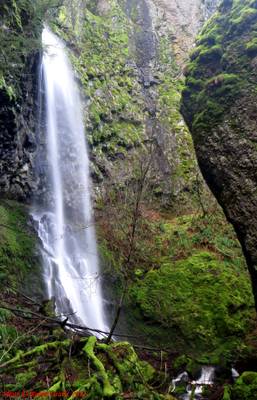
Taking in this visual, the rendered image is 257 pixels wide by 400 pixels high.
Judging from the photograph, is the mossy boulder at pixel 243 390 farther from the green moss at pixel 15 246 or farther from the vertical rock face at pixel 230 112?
the green moss at pixel 15 246

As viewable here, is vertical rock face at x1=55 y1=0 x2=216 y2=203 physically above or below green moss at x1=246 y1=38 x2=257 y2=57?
above

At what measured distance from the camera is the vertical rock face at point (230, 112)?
4.57 m

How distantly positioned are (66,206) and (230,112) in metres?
10.1

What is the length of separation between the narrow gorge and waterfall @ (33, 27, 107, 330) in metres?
0.06

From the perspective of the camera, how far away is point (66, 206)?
14250 mm

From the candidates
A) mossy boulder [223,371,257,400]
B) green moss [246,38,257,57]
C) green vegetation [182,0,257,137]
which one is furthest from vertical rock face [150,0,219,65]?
mossy boulder [223,371,257,400]

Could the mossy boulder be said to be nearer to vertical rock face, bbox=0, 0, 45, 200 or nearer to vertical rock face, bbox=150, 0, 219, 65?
vertical rock face, bbox=0, 0, 45, 200

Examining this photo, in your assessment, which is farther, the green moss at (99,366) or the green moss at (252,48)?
the green moss at (252,48)

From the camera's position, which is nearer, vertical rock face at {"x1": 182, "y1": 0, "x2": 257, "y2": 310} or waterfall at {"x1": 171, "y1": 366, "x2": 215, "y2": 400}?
vertical rock face at {"x1": 182, "y1": 0, "x2": 257, "y2": 310}

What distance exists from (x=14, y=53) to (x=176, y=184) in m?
11.0

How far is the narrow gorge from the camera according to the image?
4410mm

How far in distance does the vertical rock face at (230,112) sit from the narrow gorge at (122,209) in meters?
0.02

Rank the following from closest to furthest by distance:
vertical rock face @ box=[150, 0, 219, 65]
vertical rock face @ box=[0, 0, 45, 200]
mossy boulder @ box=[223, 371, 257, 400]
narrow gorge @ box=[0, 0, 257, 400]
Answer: narrow gorge @ box=[0, 0, 257, 400]
mossy boulder @ box=[223, 371, 257, 400]
vertical rock face @ box=[0, 0, 45, 200]
vertical rock face @ box=[150, 0, 219, 65]

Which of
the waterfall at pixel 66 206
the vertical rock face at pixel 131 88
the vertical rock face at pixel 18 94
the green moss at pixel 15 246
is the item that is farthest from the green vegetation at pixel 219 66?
the vertical rock face at pixel 131 88
